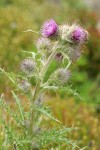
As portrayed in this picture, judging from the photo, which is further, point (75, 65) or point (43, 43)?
point (75, 65)

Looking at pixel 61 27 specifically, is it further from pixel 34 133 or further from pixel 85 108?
pixel 85 108

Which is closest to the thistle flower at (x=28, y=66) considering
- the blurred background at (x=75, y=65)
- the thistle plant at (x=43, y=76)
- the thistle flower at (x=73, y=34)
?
the thistle plant at (x=43, y=76)

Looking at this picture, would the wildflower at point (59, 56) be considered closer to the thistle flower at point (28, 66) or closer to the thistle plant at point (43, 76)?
the thistle plant at point (43, 76)

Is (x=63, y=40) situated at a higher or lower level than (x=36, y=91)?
higher

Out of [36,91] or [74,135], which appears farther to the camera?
[74,135]

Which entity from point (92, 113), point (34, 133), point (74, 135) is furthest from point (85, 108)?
point (34, 133)

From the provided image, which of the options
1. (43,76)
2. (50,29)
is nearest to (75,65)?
(43,76)

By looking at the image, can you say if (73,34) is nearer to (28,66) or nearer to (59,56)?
(59,56)
